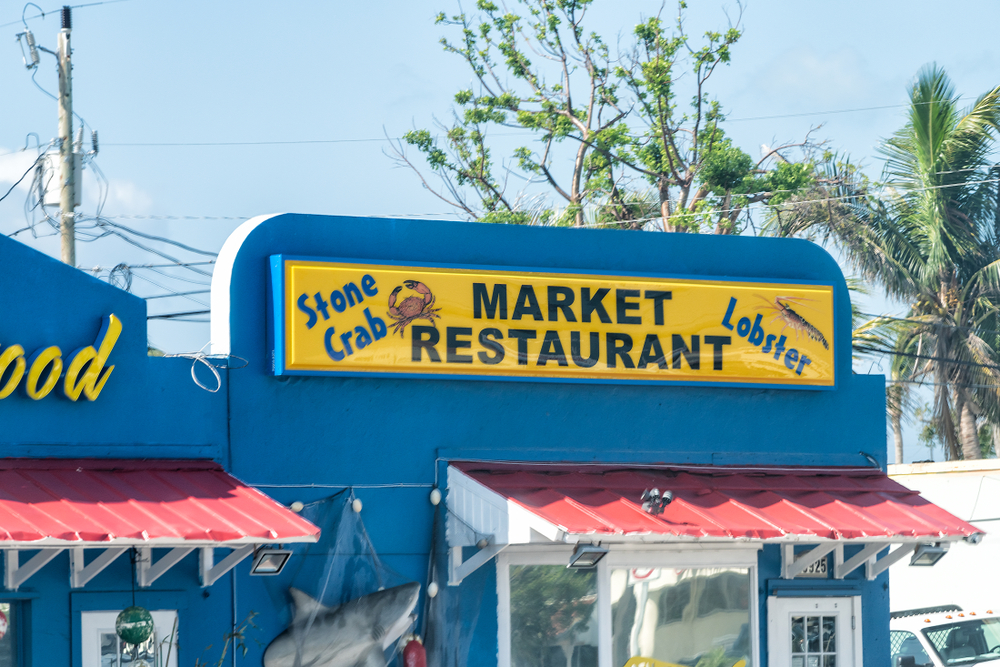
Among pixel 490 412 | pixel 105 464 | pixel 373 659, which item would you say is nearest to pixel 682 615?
pixel 490 412

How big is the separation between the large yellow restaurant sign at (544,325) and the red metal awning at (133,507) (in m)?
1.35

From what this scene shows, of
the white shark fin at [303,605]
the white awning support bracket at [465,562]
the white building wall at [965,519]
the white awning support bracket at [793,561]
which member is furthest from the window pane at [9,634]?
the white building wall at [965,519]

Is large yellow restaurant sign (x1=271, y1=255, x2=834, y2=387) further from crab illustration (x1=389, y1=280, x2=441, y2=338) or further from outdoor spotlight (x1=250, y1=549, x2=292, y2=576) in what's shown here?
outdoor spotlight (x1=250, y1=549, x2=292, y2=576)

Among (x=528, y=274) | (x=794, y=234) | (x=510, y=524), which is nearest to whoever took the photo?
(x=510, y=524)

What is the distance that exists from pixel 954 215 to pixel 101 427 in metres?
25.6

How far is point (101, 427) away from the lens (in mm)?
10453

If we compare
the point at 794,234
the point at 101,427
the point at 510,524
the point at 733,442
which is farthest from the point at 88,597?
the point at 794,234

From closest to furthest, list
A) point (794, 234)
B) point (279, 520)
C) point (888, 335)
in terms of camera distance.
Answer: point (279, 520), point (794, 234), point (888, 335)

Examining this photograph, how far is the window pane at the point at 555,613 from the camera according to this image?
1137 centimetres

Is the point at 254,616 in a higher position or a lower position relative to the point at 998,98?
lower

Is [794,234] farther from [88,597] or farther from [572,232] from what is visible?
[88,597]

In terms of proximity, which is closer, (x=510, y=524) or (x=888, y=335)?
(x=510, y=524)

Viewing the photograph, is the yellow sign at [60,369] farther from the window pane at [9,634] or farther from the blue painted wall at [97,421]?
the window pane at [9,634]

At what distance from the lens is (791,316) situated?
1270 centimetres
